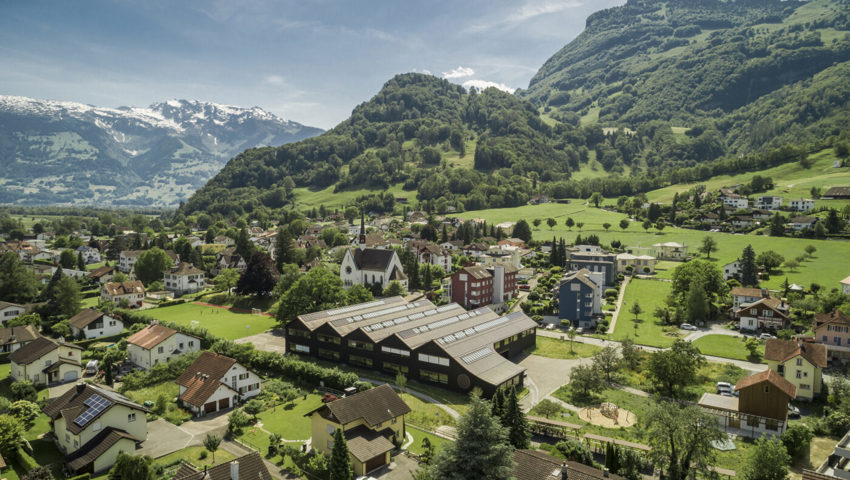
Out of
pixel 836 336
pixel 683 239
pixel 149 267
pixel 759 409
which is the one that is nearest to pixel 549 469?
pixel 759 409

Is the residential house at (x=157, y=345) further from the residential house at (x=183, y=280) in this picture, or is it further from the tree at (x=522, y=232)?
the tree at (x=522, y=232)

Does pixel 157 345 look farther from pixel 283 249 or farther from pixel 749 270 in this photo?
pixel 749 270

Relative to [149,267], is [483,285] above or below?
below

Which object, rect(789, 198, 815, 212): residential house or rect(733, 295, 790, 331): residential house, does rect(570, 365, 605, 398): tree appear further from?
rect(789, 198, 815, 212): residential house

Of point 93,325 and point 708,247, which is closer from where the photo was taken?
point 93,325

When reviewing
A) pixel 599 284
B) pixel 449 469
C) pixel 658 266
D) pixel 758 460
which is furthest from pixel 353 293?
pixel 658 266

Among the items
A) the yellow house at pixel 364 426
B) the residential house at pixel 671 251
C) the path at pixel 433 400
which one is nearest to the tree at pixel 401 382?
the path at pixel 433 400
